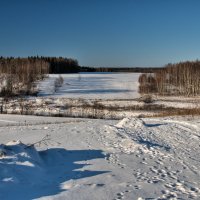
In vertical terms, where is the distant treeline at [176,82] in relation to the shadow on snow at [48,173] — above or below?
above

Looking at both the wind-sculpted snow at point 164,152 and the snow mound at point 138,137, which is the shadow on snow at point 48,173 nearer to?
the wind-sculpted snow at point 164,152

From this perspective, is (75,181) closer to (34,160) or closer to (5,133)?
(34,160)

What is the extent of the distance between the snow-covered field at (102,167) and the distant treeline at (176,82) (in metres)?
66.6

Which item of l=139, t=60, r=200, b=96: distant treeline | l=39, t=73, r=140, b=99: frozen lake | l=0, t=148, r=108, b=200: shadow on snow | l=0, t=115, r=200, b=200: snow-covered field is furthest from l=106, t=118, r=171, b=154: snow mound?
l=139, t=60, r=200, b=96: distant treeline

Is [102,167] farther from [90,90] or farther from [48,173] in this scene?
[90,90]

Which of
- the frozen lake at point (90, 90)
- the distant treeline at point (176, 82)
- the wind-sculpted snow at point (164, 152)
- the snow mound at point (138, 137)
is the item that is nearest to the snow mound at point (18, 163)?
the wind-sculpted snow at point (164, 152)

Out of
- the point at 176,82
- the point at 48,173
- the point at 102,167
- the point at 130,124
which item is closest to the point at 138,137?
the point at 130,124

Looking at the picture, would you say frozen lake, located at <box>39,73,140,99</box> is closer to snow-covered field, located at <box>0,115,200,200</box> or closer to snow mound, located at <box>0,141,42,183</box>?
snow-covered field, located at <box>0,115,200,200</box>

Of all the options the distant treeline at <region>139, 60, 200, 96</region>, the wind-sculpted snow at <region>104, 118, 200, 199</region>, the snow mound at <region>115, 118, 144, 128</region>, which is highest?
the distant treeline at <region>139, 60, 200, 96</region>

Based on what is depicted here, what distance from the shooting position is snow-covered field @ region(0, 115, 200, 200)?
9.05 metres

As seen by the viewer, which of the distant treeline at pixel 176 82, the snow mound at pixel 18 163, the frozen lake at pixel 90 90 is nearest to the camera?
the snow mound at pixel 18 163

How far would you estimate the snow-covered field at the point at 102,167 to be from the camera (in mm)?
9047

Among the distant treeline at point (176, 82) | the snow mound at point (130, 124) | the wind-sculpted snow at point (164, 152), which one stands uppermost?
the distant treeline at point (176, 82)

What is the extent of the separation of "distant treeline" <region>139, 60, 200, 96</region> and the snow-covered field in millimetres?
66614
